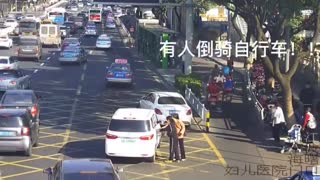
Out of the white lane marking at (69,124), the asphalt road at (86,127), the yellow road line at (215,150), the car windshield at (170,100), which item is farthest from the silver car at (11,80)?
the yellow road line at (215,150)

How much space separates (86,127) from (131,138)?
715 cm

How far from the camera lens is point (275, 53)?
28.8m

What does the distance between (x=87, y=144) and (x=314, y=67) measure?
20.2 m

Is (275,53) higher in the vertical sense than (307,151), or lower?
higher

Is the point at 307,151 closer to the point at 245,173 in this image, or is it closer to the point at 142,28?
the point at 245,173

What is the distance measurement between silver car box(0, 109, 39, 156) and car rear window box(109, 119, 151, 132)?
8.15 ft

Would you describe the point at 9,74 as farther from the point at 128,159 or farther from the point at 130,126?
the point at 130,126

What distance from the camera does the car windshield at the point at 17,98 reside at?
27969 mm

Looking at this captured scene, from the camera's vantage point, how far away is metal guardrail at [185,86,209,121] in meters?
29.9

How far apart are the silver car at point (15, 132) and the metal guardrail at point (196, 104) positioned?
8287mm

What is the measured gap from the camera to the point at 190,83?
36.1 m

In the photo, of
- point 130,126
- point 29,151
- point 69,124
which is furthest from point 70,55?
point 130,126

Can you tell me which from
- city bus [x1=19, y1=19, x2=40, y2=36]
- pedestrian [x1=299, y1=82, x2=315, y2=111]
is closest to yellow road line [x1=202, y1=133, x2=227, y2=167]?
pedestrian [x1=299, y1=82, x2=315, y2=111]

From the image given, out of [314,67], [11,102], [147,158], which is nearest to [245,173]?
[147,158]
